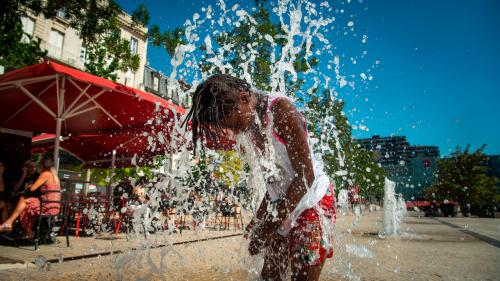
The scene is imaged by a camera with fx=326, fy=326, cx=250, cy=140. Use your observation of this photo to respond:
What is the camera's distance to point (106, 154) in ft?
33.9

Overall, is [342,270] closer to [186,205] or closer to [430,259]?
[430,259]

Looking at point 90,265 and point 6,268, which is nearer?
point 6,268

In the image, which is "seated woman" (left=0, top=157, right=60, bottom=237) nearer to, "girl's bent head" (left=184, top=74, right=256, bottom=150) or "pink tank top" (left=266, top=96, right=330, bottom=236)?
"girl's bent head" (left=184, top=74, right=256, bottom=150)

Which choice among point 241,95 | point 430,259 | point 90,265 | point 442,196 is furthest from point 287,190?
point 442,196

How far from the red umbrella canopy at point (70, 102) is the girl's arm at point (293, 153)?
4.09 m

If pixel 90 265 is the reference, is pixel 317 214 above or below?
above

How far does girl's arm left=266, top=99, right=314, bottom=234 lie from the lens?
5.99 ft

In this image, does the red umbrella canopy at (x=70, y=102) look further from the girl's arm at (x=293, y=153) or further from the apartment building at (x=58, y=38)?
the apartment building at (x=58, y=38)

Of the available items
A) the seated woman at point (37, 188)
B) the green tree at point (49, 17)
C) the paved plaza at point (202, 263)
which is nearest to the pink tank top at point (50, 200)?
the seated woman at point (37, 188)

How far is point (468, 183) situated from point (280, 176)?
37828 mm

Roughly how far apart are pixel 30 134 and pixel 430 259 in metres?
11.3

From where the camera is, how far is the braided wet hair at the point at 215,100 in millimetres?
2020

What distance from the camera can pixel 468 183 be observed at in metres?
32.8

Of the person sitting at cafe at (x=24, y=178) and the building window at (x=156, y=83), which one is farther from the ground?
the building window at (x=156, y=83)
